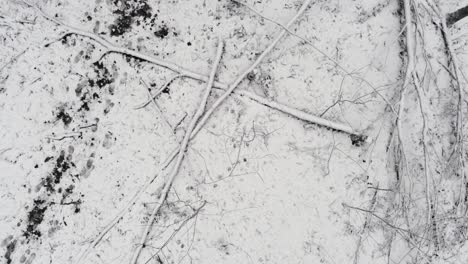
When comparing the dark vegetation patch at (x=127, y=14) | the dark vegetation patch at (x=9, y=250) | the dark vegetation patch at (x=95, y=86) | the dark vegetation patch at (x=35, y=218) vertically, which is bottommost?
the dark vegetation patch at (x=9, y=250)

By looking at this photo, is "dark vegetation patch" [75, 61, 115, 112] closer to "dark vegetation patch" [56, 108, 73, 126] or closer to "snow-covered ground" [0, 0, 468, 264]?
"snow-covered ground" [0, 0, 468, 264]

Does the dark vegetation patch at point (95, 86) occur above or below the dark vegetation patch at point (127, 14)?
below

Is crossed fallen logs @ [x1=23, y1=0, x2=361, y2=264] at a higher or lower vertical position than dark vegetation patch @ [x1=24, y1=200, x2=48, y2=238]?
higher

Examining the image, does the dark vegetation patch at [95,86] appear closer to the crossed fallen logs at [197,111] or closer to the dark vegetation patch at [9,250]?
the crossed fallen logs at [197,111]

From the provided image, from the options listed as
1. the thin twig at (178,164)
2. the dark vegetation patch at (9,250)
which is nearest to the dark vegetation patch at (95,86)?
the thin twig at (178,164)

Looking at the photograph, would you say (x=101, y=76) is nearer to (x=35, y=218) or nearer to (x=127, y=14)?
(x=127, y=14)

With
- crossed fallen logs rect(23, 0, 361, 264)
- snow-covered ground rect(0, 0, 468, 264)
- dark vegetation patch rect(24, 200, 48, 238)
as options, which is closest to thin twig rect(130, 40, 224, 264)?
crossed fallen logs rect(23, 0, 361, 264)

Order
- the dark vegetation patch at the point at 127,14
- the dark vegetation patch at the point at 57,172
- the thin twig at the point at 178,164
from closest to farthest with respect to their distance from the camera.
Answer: the thin twig at the point at 178,164 → the dark vegetation patch at the point at 57,172 → the dark vegetation patch at the point at 127,14
